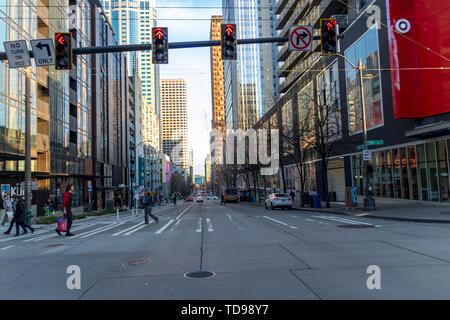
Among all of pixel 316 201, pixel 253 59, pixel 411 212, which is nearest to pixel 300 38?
pixel 411 212

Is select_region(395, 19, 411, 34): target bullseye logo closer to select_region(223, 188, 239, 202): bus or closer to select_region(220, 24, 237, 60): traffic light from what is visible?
select_region(220, 24, 237, 60): traffic light

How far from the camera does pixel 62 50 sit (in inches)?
476

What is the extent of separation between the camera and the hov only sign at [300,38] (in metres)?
12.1

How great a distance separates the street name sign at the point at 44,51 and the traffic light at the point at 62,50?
376 mm

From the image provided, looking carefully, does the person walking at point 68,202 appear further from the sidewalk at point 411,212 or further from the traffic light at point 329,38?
the sidewalk at point 411,212

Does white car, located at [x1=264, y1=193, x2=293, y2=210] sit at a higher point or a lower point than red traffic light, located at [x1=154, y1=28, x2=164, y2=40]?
lower

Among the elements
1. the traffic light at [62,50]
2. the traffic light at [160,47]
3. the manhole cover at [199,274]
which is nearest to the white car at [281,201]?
the traffic light at [160,47]

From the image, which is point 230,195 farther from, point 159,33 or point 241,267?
point 241,267

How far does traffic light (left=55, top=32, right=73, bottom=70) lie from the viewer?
12.0m

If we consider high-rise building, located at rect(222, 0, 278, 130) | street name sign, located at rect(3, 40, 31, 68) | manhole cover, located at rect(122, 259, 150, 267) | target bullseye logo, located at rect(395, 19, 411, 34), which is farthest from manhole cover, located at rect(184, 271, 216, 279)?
high-rise building, located at rect(222, 0, 278, 130)

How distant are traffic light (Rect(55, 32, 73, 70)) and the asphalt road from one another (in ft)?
20.6

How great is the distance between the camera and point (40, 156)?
34531mm

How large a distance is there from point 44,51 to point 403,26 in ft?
71.1
